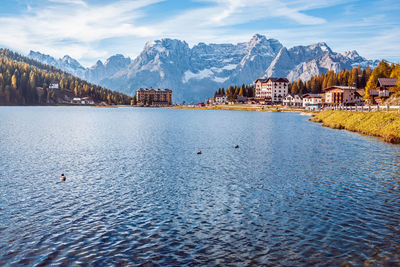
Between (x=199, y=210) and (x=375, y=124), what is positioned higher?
(x=375, y=124)

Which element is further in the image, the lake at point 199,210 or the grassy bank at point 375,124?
the grassy bank at point 375,124

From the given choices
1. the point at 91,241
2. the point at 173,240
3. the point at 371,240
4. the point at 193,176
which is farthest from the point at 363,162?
the point at 91,241

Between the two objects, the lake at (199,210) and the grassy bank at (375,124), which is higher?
the grassy bank at (375,124)

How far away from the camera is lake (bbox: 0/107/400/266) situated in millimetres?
16938

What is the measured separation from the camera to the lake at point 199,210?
55.6 ft

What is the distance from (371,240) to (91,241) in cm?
1626

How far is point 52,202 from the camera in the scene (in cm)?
2553

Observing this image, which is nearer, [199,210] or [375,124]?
[199,210]

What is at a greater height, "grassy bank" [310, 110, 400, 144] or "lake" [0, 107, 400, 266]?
"grassy bank" [310, 110, 400, 144]

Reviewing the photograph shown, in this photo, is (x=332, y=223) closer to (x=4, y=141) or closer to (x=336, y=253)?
(x=336, y=253)

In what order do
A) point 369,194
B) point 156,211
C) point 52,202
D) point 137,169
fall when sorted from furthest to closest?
point 137,169 < point 369,194 < point 52,202 < point 156,211

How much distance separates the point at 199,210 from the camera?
78.3ft

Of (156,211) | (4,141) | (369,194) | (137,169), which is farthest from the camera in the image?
(4,141)

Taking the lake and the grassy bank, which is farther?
the grassy bank
